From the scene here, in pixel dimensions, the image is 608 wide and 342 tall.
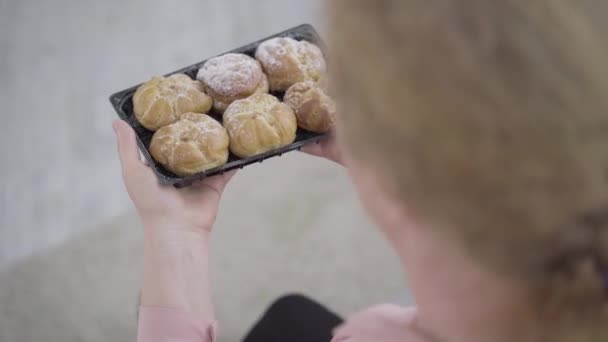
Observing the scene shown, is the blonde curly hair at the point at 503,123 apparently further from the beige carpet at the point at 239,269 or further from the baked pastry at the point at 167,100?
the beige carpet at the point at 239,269

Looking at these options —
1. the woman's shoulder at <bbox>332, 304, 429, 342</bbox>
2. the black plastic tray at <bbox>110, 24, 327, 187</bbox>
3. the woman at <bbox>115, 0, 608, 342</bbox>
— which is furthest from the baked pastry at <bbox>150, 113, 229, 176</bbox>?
the woman at <bbox>115, 0, 608, 342</bbox>

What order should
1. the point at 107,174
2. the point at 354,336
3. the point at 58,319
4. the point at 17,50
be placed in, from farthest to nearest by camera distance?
the point at 17,50, the point at 107,174, the point at 58,319, the point at 354,336

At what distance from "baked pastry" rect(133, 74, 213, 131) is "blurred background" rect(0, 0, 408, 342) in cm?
59

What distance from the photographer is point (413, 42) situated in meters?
0.35

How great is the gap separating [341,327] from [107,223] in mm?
1050

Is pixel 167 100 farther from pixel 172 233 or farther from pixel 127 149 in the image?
pixel 172 233

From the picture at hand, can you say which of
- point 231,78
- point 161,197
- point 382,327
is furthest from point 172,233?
point 382,327

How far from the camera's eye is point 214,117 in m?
1.05

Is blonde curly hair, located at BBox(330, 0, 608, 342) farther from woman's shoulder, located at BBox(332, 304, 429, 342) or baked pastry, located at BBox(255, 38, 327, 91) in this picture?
baked pastry, located at BBox(255, 38, 327, 91)

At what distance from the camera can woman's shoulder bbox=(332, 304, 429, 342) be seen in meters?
0.56

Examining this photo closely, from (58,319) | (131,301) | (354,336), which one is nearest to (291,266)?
(131,301)

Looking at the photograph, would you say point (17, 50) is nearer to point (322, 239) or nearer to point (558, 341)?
point (322, 239)

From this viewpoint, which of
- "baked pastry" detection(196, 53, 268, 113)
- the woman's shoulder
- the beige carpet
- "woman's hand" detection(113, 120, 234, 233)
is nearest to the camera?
the woman's shoulder

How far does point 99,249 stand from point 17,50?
813mm
